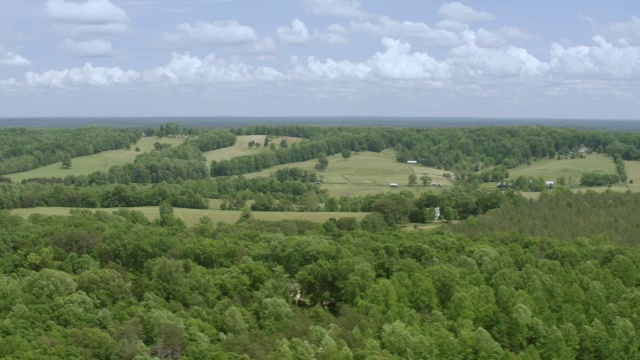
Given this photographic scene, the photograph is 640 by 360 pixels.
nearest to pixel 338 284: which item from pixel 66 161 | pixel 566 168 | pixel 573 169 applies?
pixel 573 169

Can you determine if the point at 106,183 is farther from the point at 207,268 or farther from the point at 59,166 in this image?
the point at 207,268

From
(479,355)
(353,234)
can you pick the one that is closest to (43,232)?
(353,234)

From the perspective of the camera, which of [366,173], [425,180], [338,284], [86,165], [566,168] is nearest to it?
[338,284]

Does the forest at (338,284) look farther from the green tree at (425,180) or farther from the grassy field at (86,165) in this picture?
the grassy field at (86,165)

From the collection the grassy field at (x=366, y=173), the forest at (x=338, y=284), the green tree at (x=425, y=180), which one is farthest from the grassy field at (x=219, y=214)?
the green tree at (x=425, y=180)

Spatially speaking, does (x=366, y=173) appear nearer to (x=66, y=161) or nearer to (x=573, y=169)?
(x=573, y=169)

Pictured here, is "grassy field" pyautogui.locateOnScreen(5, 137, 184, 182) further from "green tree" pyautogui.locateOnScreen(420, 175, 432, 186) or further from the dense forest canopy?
the dense forest canopy
